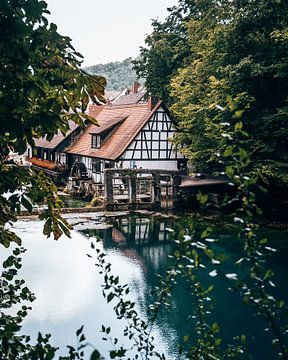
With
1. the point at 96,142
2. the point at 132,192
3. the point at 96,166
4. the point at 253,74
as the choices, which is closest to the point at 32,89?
the point at 253,74

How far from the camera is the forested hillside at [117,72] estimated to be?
490 ft

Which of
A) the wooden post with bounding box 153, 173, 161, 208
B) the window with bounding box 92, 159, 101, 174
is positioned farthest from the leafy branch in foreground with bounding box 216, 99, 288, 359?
the window with bounding box 92, 159, 101, 174

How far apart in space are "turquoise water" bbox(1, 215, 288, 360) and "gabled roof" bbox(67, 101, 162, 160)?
7712 mm

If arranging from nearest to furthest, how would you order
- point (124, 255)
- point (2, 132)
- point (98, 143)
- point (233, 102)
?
point (233, 102)
point (2, 132)
point (124, 255)
point (98, 143)

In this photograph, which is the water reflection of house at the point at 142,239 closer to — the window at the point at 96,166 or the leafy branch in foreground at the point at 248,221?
the window at the point at 96,166

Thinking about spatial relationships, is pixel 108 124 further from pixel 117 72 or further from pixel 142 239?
pixel 117 72

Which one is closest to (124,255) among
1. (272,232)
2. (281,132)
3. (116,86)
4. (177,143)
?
(272,232)

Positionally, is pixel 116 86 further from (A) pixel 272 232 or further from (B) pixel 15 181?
(B) pixel 15 181

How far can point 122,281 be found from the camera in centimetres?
1309

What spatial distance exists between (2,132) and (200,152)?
71.8 feet

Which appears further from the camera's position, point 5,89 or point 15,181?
point 15,181

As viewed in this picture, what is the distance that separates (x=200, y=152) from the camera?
24.2m

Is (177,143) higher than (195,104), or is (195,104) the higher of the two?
(195,104)

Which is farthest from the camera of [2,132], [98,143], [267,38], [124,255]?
[98,143]
